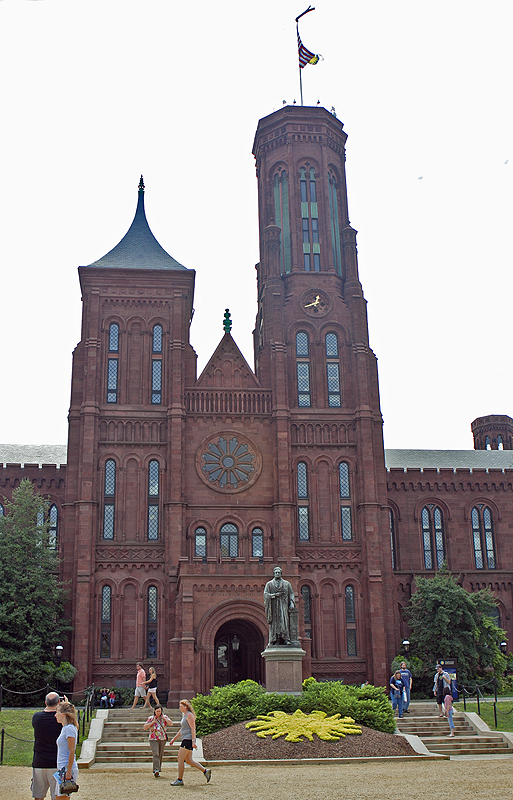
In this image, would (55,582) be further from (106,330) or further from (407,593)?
(407,593)

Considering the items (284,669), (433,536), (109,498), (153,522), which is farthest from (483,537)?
(284,669)

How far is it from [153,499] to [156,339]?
352 inches

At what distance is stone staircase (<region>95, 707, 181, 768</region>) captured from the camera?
22.3 m

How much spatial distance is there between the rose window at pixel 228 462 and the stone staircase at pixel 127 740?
43.2 ft

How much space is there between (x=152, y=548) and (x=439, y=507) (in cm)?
1796

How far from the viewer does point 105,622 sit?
39531 mm

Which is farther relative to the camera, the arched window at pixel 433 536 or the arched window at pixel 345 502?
the arched window at pixel 433 536

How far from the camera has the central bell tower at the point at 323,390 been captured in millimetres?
40812

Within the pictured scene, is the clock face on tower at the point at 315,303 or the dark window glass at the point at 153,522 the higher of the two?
the clock face on tower at the point at 315,303

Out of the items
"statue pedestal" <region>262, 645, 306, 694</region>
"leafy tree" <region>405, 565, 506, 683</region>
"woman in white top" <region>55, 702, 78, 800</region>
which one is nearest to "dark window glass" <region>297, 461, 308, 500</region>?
"leafy tree" <region>405, 565, 506, 683</region>

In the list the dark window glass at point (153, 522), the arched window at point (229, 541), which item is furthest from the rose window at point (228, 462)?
the dark window glass at point (153, 522)

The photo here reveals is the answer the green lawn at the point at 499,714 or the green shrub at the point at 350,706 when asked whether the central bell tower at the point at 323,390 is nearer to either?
the green lawn at the point at 499,714

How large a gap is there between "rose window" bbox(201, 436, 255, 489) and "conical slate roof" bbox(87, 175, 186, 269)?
416 inches

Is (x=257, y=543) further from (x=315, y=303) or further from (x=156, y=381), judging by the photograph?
(x=315, y=303)
